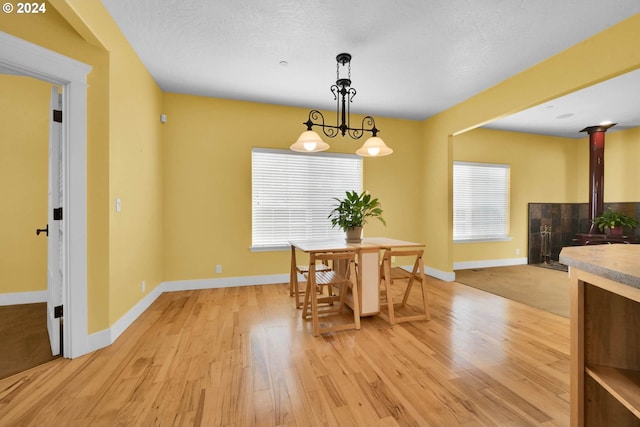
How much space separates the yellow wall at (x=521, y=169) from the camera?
17.9 feet

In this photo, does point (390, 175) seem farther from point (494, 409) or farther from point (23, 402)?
point (23, 402)

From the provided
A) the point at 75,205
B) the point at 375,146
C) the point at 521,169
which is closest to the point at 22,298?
the point at 75,205

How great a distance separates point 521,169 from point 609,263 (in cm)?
597

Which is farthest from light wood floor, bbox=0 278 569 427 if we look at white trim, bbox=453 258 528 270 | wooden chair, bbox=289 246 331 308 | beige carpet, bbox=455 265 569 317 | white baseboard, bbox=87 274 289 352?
white trim, bbox=453 258 528 270

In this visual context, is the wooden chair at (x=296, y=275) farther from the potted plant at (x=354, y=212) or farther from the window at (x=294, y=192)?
the window at (x=294, y=192)

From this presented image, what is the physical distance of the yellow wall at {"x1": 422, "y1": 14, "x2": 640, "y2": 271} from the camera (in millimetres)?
2365

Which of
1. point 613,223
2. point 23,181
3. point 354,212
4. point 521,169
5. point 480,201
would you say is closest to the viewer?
point 354,212

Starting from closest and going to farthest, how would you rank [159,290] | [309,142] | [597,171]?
[309,142] < [159,290] < [597,171]

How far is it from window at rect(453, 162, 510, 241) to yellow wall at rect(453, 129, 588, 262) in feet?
0.47

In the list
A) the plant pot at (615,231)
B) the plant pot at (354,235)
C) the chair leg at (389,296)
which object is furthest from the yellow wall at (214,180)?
the plant pot at (615,231)

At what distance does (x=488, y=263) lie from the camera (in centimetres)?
560

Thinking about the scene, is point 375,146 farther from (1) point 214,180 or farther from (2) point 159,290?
(2) point 159,290

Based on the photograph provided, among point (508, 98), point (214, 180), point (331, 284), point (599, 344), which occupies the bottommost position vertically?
point (331, 284)

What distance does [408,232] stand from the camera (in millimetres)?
5047
